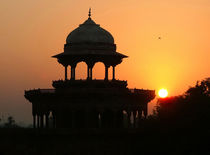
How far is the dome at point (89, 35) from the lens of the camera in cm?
8681

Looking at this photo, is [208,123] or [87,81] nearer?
[208,123]

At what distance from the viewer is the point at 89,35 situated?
285 feet

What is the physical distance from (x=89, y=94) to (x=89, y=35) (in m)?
6.92

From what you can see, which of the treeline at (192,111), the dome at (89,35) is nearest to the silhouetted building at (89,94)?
the dome at (89,35)

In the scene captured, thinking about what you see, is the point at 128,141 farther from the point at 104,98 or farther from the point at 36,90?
the point at 36,90

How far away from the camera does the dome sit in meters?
86.8

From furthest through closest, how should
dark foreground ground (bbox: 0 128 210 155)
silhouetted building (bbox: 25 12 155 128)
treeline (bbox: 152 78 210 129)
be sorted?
silhouetted building (bbox: 25 12 155 128) → dark foreground ground (bbox: 0 128 210 155) → treeline (bbox: 152 78 210 129)

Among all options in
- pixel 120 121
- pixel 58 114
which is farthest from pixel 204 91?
pixel 58 114

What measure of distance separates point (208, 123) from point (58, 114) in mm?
20195

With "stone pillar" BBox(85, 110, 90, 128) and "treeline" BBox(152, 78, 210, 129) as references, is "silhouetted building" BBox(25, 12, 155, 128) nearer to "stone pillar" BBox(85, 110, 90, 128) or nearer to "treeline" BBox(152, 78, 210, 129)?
"stone pillar" BBox(85, 110, 90, 128)

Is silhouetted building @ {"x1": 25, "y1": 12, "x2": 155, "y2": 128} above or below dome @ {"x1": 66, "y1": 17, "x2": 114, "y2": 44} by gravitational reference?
below

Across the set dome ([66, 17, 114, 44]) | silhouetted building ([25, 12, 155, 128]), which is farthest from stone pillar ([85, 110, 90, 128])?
dome ([66, 17, 114, 44])

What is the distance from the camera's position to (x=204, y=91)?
85000 millimetres

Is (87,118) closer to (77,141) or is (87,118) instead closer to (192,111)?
(77,141)
